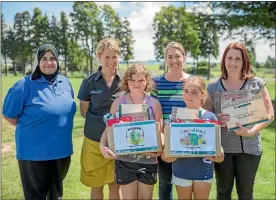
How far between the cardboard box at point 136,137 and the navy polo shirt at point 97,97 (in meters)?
Result: 0.71

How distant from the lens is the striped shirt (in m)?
3.70

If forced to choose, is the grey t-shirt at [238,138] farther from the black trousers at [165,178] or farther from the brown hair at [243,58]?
the black trousers at [165,178]

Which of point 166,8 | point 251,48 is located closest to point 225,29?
point 251,48

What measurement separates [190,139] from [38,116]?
159cm

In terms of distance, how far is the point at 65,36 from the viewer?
4553 cm

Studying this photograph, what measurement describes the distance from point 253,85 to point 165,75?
3.14ft

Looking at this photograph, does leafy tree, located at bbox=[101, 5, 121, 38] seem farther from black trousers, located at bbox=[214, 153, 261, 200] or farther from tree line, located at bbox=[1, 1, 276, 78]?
black trousers, located at bbox=[214, 153, 261, 200]

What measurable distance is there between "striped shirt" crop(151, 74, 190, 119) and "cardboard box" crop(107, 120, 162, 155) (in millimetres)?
483

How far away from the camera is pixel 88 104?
13.4ft

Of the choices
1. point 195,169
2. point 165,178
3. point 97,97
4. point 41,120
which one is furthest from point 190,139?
point 41,120

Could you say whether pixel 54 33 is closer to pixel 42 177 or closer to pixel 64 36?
pixel 64 36

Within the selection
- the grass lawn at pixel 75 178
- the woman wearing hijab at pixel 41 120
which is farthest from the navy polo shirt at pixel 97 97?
the grass lawn at pixel 75 178

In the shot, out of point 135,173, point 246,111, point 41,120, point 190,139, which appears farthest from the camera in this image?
point 41,120

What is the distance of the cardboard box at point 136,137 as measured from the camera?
127 inches
